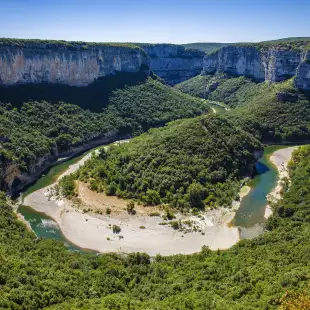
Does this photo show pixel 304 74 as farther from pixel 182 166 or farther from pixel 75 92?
pixel 75 92

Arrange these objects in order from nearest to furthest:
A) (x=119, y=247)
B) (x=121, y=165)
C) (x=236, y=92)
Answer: (x=119, y=247)
(x=121, y=165)
(x=236, y=92)

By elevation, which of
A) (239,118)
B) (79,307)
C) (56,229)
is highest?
(239,118)

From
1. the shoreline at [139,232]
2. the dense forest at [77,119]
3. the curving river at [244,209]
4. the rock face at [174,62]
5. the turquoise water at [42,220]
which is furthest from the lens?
the rock face at [174,62]

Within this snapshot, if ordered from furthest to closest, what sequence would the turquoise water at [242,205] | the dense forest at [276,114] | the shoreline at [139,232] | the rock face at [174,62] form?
the rock face at [174,62], the dense forest at [276,114], the turquoise water at [242,205], the shoreline at [139,232]

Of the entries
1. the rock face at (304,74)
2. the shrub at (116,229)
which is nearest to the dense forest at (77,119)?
the shrub at (116,229)

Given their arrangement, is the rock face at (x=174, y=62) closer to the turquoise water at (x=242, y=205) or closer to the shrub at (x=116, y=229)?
the turquoise water at (x=242, y=205)

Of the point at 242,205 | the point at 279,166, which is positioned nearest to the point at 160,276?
the point at 242,205

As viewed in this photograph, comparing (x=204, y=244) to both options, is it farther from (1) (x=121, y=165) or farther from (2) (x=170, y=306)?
(1) (x=121, y=165)

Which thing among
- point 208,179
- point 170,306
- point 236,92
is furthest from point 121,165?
point 236,92
